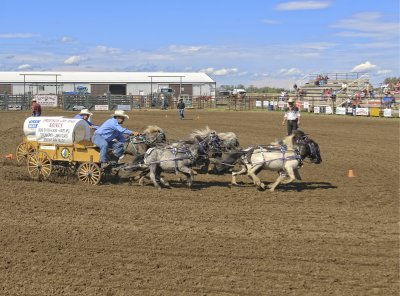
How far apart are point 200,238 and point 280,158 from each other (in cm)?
417

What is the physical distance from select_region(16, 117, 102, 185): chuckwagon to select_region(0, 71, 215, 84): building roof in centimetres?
7163

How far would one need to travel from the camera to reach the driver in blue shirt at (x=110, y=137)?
484 inches

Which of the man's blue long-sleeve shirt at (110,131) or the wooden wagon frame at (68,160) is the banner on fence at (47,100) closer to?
the wooden wagon frame at (68,160)

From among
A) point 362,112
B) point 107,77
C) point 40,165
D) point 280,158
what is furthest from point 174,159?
point 107,77

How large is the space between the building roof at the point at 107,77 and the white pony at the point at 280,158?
73.9 meters

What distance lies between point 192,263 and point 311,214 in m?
3.34

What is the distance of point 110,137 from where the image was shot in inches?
491

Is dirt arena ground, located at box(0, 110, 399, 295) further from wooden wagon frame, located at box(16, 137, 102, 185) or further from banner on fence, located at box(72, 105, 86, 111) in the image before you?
banner on fence, located at box(72, 105, 86, 111)

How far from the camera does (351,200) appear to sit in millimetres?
10992

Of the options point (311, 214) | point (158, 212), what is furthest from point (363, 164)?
point (158, 212)

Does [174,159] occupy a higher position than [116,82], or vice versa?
[116,82]

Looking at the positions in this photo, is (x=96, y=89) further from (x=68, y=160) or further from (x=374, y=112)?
(x=68, y=160)

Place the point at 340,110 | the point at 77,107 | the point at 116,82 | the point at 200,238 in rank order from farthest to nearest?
the point at 116,82 < the point at 77,107 < the point at 340,110 < the point at 200,238

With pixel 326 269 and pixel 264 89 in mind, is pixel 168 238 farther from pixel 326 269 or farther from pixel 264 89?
pixel 264 89
